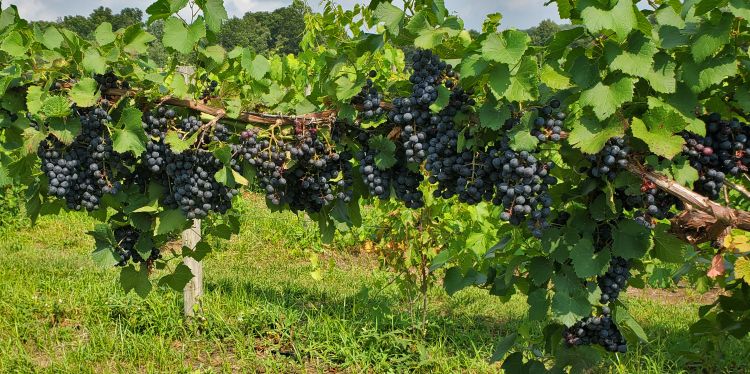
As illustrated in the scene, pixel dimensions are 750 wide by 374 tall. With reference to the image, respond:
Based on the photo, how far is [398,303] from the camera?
5422mm

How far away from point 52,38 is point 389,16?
4.90 ft

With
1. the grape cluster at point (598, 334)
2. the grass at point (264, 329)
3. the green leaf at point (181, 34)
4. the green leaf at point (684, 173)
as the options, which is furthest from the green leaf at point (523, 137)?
the grass at point (264, 329)

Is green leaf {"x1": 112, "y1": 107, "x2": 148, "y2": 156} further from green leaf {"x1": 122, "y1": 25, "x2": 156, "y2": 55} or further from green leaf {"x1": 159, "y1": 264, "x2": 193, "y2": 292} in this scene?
green leaf {"x1": 159, "y1": 264, "x2": 193, "y2": 292}

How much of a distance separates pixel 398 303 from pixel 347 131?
3209 mm

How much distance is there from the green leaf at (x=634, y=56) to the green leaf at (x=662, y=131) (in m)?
0.12

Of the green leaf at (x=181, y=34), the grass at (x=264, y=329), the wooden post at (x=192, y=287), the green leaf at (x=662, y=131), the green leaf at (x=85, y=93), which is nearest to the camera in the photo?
the green leaf at (x=662, y=131)

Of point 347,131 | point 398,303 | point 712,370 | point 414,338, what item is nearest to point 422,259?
point 414,338

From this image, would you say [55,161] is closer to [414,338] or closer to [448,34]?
[448,34]

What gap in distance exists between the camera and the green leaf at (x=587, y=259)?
2.08 meters

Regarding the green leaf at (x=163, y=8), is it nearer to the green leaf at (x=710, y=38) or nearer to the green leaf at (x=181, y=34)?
the green leaf at (x=181, y=34)

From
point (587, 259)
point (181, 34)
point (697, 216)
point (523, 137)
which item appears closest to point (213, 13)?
point (181, 34)

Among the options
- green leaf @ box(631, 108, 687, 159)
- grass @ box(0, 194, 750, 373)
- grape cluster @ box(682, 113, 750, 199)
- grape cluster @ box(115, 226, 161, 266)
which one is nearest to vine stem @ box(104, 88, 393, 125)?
grape cluster @ box(115, 226, 161, 266)

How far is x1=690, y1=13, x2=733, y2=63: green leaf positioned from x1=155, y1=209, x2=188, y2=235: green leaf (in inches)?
73.5

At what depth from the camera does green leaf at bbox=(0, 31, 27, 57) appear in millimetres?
2598
